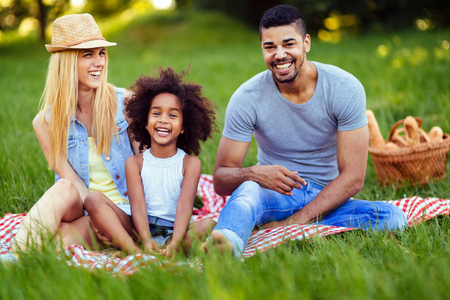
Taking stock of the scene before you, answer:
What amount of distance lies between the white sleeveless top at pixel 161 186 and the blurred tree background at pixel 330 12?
37.0 feet

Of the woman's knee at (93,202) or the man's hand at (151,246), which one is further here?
the woman's knee at (93,202)

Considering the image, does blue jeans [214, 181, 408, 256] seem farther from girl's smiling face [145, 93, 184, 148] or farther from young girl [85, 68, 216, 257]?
girl's smiling face [145, 93, 184, 148]

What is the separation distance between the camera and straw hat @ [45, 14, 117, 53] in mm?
3295

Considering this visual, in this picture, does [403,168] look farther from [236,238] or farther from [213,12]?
[213,12]

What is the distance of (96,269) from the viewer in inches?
92.6

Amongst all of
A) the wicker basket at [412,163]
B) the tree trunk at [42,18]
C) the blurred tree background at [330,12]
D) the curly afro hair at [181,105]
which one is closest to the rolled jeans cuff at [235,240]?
the curly afro hair at [181,105]

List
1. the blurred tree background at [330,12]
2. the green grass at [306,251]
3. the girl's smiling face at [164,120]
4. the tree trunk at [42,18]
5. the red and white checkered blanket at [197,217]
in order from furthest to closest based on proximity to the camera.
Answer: the tree trunk at [42,18]
the blurred tree background at [330,12]
the girl's smiling face at [164,120]
the red and white checkered blanket at [197,217]
the green grass at [306,251]

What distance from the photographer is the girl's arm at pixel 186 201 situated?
2959mm

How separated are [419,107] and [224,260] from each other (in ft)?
15.9

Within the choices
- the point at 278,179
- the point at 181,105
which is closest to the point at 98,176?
the point at 181,105

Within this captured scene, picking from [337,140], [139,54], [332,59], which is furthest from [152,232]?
[139,54]

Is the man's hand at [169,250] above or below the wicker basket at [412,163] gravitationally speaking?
below

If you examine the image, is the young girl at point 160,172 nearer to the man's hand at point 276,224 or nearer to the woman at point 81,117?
the woman at point 81,117

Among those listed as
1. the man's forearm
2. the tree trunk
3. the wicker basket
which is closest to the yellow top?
the man's forearm
